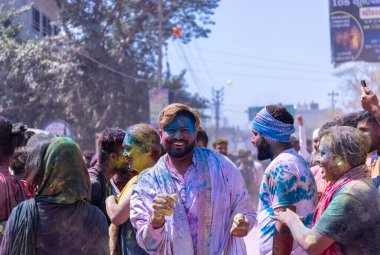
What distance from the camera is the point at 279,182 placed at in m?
4.29

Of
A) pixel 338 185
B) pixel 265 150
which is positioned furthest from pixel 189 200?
pixel 265 150

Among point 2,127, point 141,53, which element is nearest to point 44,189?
point 2,127

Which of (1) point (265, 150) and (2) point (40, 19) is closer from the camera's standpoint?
(1) point (265, 150)

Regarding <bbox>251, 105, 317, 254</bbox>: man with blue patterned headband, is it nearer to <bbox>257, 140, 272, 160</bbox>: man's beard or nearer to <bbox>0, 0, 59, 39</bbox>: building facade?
<bbox>257, 140, 272, 160</bbox>: man's beard

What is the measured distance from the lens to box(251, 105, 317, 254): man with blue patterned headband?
426 centimetres

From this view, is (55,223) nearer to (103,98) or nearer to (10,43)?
(10,43)

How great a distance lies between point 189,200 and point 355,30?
57.6ft

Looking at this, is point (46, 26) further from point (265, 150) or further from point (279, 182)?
point (279, 182)

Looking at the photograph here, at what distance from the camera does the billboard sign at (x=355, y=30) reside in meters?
20.3

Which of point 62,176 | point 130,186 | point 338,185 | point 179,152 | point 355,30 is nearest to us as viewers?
point 62,176

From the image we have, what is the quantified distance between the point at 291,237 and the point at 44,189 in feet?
5.17

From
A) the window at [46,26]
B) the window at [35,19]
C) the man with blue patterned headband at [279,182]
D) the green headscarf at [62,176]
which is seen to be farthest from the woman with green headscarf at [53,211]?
the window at [46,26]

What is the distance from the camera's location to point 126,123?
30.7 metres

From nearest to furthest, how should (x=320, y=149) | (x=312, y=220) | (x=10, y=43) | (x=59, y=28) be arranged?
(x=320, y=149) → (x=312, y=220) → (x=10, y=43) → (x=59, y=28)
